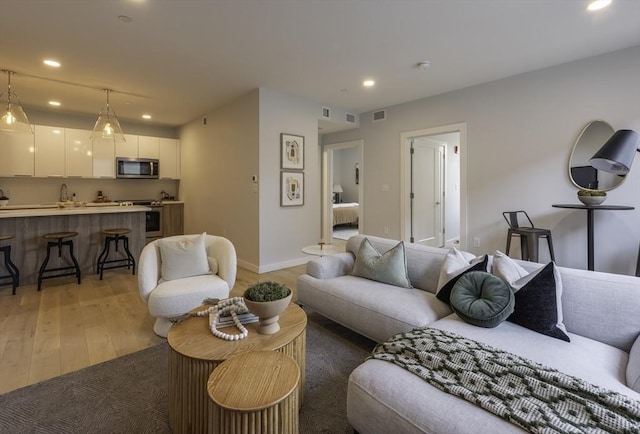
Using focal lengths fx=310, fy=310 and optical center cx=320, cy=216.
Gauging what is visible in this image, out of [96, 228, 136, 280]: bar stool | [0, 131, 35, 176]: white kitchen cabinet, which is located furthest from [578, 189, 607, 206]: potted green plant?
[0, 131, 35, 176]: white kitchen cabinet

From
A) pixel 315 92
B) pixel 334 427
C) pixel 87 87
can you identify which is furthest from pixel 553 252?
pixel 87 87

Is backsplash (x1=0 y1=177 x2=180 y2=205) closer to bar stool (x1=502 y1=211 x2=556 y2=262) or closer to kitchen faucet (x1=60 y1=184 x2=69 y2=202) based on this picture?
kitchen faucet (x1=60 y1=184 x2=69 y2=202)

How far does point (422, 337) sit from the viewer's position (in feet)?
5.45

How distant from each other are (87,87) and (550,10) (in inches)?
222

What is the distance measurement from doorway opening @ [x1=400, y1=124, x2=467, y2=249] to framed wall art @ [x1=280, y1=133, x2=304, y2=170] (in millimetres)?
1744

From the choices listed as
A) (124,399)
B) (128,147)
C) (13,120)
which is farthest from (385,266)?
(128,147)

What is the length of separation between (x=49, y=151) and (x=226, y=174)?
11.0ft

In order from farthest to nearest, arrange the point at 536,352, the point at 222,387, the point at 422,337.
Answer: the point at 422,337 < the point at 536,352 < the point at 222,387

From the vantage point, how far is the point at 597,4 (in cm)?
250

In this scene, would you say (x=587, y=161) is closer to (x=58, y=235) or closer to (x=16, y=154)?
(x=58, y=235)

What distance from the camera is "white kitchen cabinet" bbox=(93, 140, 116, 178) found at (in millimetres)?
6141

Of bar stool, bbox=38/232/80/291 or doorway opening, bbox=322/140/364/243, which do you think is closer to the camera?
bar stool, bbox=38/232/80/291

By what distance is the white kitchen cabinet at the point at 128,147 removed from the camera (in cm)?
640

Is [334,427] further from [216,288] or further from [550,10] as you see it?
[550,10]
